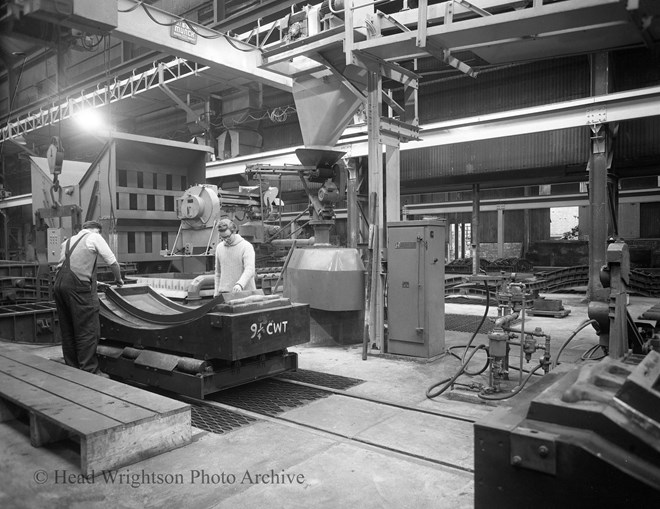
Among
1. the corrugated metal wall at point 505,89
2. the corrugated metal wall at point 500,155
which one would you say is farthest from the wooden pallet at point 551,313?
the corrugated metal wall at point 505,89

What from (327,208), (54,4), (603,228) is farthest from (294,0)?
(54,4)

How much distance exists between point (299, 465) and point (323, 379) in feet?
6.36

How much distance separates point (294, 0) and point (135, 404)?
9.02 metres

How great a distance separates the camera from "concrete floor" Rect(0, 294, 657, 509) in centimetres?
260

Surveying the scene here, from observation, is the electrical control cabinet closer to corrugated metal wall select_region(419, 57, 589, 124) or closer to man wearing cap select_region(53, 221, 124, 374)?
man wearing cap select_region(53, 221, 124, 374)

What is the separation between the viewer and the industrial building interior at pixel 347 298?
237 centimetres

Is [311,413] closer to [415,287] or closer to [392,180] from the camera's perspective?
[415,287]

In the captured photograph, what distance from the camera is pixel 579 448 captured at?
1.52 m

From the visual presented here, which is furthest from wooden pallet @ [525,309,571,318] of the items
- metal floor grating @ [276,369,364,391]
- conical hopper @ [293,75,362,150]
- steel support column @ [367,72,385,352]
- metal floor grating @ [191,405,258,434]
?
metal floor grating @ [191,405,258,434]

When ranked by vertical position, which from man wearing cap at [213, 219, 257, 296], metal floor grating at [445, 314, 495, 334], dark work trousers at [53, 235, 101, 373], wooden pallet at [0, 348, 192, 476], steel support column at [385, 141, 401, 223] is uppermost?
steel support column at [385, 141, 401, 223]

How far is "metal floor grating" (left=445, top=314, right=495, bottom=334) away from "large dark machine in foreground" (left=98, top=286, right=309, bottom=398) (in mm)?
3915

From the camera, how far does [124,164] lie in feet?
26.8

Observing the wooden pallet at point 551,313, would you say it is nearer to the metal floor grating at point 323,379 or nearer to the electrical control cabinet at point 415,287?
the electrical control cabinet at point 415,287

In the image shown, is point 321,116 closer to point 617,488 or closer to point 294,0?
point 294,0
